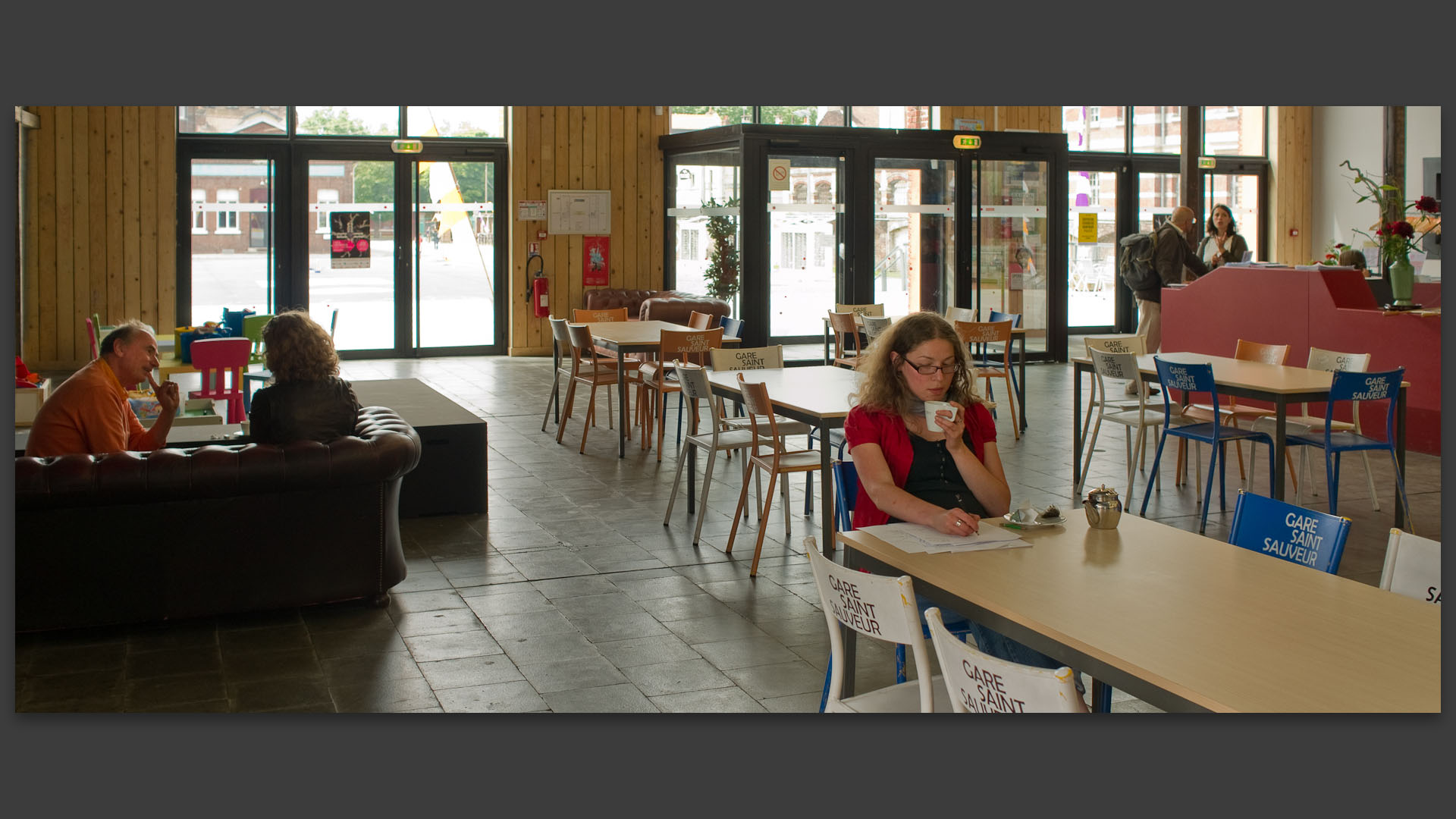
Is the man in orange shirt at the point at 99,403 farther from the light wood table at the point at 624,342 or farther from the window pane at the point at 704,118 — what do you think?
the window pane at the point at 704,118

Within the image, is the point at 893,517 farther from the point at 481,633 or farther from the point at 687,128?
the point at 687,128

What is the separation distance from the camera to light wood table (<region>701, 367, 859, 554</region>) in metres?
5.32

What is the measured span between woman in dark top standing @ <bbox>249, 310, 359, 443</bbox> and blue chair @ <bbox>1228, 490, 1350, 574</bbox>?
122 inches

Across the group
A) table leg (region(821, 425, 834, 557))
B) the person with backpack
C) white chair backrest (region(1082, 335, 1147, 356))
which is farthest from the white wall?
table leg (region(821, 425, 834, 557))

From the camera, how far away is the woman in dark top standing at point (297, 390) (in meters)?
4.75

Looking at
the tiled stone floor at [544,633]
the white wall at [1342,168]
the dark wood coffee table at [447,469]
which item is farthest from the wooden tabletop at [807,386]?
the white wall at [1342,168]

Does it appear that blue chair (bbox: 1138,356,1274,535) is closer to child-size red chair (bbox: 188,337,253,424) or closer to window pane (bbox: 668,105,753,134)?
child-size red chair (bbox: 188,337,253,424)

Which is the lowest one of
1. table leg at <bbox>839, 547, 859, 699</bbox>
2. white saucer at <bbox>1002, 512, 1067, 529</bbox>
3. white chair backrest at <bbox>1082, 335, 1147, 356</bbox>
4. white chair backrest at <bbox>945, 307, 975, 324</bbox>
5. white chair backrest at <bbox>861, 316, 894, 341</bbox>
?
table leg at <bbox>839, 547, 859, 699</bbox>

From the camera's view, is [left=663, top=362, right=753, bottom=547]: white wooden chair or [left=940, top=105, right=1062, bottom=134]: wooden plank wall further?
[left=940, top=105, right=1062, bottom=134]: wooden plank wall

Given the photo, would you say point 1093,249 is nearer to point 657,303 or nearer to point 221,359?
point 657,303

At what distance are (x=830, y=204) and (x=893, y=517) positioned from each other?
10722 millimetres

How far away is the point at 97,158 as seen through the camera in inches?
532

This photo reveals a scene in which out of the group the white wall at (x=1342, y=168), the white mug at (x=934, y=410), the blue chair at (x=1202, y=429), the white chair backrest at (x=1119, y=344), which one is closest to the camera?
the white mug at (x=934, y=410)

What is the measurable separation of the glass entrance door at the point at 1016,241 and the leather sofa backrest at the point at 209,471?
10.4 m
